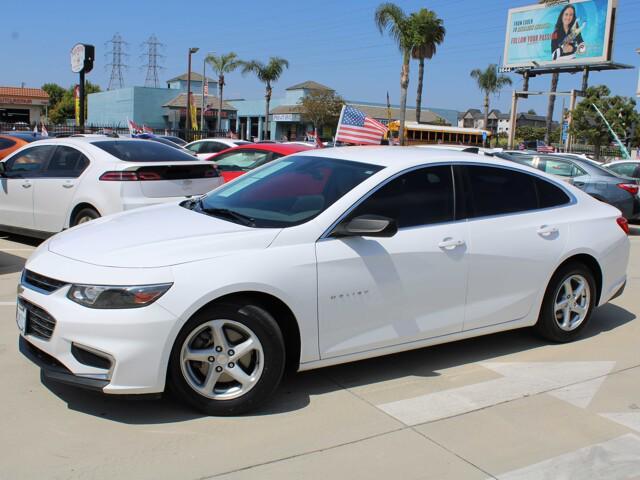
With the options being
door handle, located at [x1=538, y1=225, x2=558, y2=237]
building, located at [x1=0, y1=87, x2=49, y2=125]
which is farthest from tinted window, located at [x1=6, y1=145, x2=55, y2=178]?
building, located at [x1=0, y1=87, x2=49, y2=125]

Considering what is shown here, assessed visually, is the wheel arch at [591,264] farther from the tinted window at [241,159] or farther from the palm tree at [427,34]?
the palm tree at [427,34]

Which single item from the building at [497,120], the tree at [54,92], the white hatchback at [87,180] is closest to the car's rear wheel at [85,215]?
the white hatchback at [87,180]

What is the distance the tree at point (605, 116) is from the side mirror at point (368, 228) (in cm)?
3473

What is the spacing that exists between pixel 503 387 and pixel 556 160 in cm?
1027

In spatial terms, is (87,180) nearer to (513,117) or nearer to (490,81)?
(513,117)

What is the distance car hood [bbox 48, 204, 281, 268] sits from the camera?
3.80 m

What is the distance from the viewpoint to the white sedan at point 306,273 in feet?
12.0

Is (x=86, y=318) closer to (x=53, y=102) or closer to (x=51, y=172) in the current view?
(x=51, y=172)

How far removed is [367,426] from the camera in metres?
3.97

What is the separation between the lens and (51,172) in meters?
8.73

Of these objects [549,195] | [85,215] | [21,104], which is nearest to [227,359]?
[549,195]

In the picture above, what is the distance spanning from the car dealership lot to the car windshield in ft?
3.83

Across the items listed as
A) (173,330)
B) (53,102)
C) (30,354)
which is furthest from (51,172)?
(53,102)

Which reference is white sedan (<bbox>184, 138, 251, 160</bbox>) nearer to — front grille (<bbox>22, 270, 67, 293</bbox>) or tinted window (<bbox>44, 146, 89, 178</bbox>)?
tinted window (<bbox>44, 146, 89, 178</bbox>)
